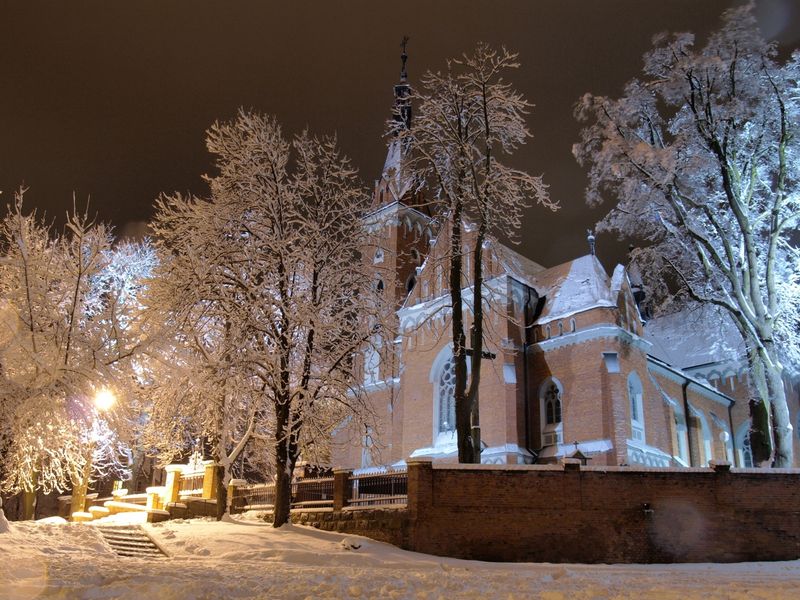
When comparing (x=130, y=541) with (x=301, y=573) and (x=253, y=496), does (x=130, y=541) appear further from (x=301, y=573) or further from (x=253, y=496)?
(x=301, y=573)

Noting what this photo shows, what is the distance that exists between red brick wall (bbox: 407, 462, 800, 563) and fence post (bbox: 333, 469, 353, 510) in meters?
2.50

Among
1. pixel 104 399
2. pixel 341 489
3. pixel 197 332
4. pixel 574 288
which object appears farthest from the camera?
pixel 574 288

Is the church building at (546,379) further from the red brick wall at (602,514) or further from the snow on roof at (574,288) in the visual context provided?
the red brick wall at (602,514)

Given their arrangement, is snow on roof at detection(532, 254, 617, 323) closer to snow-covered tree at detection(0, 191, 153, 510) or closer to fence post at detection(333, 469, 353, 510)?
fence post at detection(333, 469, 353, 510)

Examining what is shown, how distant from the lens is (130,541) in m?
15.1

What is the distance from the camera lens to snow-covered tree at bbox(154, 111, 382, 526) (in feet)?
52.9

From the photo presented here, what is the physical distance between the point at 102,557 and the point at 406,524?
5.77 m

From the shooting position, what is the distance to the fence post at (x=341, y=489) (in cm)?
1630

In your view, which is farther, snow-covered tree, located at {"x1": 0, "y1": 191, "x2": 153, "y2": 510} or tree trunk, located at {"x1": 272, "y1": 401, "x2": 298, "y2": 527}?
tree trunk, located at {"x1": 272, "y1": 401, "x2": 298, "y2": 527}

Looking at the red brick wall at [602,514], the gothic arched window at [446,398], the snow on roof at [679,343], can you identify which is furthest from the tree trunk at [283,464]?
the snow on roof at [679,343]

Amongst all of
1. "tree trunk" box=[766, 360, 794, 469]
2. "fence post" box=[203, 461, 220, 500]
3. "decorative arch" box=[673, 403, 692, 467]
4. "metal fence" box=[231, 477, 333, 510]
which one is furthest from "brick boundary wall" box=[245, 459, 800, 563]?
"decorative arch" box=[673, 403, 692, 467]

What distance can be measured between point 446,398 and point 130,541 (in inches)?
592

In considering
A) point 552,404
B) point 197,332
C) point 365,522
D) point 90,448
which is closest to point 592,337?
point 552,404

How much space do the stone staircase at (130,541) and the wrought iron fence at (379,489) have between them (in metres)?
4.50
